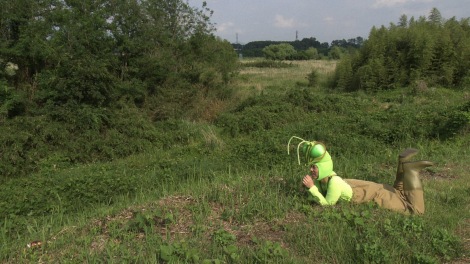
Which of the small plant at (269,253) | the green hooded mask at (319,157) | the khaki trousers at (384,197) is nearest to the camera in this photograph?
the small plant at (269,253)

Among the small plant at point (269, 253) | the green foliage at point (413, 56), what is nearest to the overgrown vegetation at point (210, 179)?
the small plant at point (269, 253)

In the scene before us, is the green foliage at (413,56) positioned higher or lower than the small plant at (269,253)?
higher

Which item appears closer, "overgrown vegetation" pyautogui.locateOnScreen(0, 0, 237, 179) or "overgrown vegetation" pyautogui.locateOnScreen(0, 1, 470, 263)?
"overgrown vegetation" pyautogui.locateOnScreen(0, 1, 470, 263)

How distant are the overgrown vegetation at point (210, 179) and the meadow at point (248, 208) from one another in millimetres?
20

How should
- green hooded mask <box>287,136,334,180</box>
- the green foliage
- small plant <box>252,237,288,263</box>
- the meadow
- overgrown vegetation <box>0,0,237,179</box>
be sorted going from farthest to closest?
the green foliage, overgrown vegetation <box>0,0,237,179</box>, green hooded mask <box>287,136,334,180</box>, the meadow, small plant <box>252,237,288,263</box>

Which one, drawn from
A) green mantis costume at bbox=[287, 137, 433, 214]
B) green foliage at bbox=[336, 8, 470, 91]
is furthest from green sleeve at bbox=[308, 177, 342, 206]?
green foliage at bbox=[336, 8, 470, 91]

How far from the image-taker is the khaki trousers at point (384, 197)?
4238 mm

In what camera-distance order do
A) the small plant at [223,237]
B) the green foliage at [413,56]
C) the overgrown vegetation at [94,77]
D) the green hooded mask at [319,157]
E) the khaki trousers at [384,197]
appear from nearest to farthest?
1. the small plant at [223,237]
2. the green hooded mask at [319,157]
3. the khaki trousers at [384,197]
4. the overgrown vegetation at [94,77]
5. the green foliage at [413,56]

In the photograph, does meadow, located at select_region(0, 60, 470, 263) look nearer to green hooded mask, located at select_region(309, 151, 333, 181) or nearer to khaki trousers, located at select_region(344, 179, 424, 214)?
khaki trousers, located at select_region(344, 179, 424, 214)

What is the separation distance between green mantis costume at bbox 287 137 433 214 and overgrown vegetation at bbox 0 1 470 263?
0.16 metres

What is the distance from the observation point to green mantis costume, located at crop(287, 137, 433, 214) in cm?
418

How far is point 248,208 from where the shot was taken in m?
4.21

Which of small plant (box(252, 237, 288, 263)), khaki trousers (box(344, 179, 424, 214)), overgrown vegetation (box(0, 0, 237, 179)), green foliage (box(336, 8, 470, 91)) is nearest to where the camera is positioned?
small plant (box(252, 237, 288, 263))

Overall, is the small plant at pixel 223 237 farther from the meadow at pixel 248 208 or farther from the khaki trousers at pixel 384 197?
the khaki trousers at pixel 384 197
